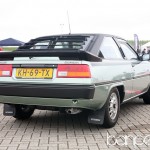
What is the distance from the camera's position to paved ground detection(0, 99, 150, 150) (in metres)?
4.35

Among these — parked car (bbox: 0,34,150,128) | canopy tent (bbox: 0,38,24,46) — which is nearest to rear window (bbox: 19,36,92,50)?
parked car (bbox: 0,34,150,128)

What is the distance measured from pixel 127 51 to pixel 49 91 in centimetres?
244

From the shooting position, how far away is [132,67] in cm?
629

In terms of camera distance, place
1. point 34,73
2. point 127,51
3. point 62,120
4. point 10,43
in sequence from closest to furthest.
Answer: point 34,73, point 62,120, point 127,51, point 10,43

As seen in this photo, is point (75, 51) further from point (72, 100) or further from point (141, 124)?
point (141, 124)

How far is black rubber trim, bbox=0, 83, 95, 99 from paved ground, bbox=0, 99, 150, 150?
1.97 ft

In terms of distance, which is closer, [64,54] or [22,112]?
[64,54]

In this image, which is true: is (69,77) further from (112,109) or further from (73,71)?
(112,109)

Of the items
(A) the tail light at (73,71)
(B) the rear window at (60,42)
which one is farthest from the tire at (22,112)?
(A) the tail light at (73,71)

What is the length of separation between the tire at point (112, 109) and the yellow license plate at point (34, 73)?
102 cm

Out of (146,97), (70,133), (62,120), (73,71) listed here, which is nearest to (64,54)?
(73,71)

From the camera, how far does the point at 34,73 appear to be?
492 cm

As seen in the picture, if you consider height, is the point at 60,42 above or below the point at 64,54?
above

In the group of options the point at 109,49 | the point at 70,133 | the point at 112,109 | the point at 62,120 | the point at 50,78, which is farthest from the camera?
the point at 62,120
